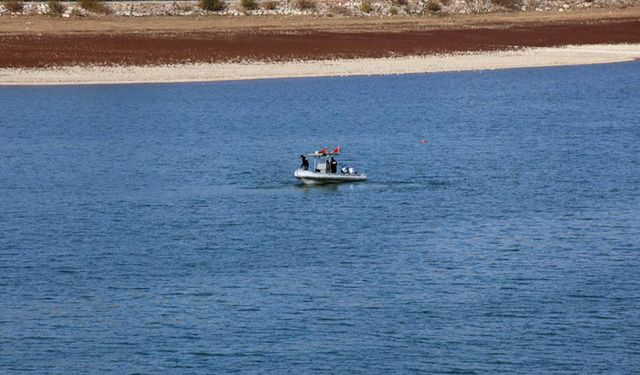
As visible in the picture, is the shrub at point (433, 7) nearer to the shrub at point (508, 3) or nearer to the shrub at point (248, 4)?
the shrub at point (508, 3)

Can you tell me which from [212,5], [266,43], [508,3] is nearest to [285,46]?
[266,43]

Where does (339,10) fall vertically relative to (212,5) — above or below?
below

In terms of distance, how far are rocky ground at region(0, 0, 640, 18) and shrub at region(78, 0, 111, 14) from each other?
5.4 inches

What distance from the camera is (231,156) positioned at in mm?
60000

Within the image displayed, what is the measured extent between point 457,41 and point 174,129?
38054 mm

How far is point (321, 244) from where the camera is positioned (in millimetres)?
41844

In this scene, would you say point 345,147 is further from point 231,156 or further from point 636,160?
point 636,160

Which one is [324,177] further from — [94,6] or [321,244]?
[94,6]

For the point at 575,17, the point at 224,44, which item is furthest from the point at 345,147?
the point at 575,17

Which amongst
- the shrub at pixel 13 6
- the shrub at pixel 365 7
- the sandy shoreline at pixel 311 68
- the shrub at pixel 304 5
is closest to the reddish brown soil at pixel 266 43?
the sandy shoreline at pixel 311 68

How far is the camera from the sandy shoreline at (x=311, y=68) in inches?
3381

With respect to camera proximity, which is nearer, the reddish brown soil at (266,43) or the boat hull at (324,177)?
the boat hull at (324,177)

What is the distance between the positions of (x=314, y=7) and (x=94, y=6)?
19636 mm

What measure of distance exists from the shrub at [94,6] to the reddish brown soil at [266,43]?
16.1 metres
